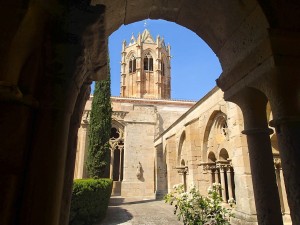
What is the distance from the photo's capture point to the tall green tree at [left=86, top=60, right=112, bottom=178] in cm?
1043

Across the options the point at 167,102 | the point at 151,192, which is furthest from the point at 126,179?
the point at 167,102

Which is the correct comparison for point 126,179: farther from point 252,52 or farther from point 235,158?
point 252,52

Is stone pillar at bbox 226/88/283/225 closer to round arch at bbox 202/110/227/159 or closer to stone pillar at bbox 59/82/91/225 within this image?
stone pillar at bbox 59/82/91/225

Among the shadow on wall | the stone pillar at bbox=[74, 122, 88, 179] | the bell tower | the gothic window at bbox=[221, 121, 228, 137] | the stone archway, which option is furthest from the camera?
the bell tower

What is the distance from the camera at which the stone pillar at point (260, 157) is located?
2.12 m

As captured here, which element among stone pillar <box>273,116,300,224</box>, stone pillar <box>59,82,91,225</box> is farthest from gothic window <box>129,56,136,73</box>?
stone pillar <box>273,116,300,224</box>

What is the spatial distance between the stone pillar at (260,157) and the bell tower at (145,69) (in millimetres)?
28764

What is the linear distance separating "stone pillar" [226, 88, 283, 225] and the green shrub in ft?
17.8

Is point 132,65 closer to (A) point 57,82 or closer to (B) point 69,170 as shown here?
(B) point 69,170

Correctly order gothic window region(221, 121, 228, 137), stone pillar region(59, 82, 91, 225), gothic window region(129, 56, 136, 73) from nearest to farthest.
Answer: stone pillar region(59, 82, 91, 225)
gothic window region(221, 121, 228, 137)
gothic window region(129, 56, 136, 73)

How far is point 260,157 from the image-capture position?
224 cm

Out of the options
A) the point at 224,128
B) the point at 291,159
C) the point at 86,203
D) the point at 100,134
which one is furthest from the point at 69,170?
the point at 100,134

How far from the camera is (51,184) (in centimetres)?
128

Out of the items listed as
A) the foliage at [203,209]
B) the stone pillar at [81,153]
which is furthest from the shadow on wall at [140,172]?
the foliage at [203,209]
